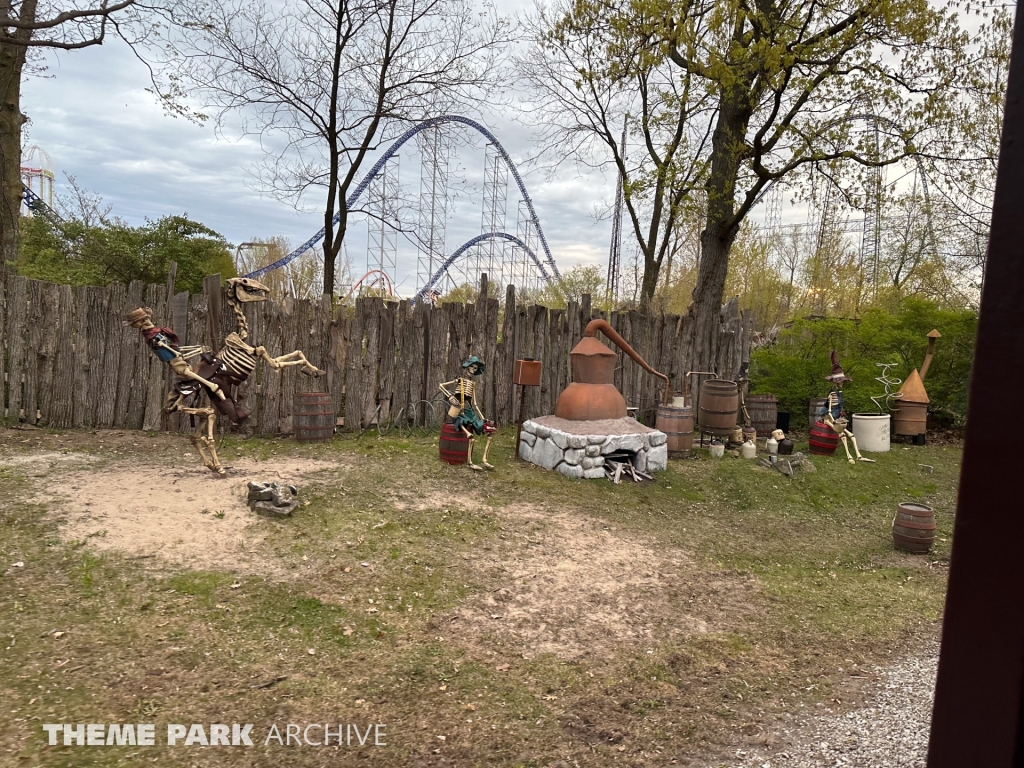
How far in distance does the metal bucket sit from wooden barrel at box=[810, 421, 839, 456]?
2184mm

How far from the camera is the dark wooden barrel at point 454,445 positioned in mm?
7180

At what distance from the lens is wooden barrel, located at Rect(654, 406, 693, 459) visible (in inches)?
337

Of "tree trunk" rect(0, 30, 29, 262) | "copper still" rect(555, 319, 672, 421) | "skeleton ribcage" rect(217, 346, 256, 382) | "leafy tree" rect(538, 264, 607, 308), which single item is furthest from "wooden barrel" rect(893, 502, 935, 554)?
"leafy tree" rect(538, 264, 607, 308)

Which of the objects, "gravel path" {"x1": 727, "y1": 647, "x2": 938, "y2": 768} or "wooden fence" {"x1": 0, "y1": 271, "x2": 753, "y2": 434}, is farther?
"wooden fence" {"x1": 0, "y1": 271, "x2": 753, "y2": 434}

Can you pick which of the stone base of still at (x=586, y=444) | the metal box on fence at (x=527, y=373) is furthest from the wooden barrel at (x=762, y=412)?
the metal box on fence at (x=527, y=373)

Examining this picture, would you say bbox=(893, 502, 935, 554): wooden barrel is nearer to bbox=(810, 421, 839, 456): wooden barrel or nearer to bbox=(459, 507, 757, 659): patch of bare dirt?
bbox=(459, 507, 757, 659): patch of bare dirt

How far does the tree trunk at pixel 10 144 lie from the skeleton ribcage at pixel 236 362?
5.54 m

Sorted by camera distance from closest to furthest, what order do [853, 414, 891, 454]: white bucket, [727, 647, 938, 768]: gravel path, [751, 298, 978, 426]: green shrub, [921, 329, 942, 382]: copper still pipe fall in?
[727, 647, 938, 768]: gravel path, [853, 414, 891, 454]: white bucket, [921, 329, 942, 382]: copper still pipe, [751, 298, 978, 426]: green shrub

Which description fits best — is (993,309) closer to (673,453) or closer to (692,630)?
(692,630)

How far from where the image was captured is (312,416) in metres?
7.95

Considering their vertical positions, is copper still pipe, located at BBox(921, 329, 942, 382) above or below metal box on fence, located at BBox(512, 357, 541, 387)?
above

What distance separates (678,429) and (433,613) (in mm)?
5381

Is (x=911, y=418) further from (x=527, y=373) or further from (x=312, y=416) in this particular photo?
(x=312, y=416)

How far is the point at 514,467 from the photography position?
296 inches
